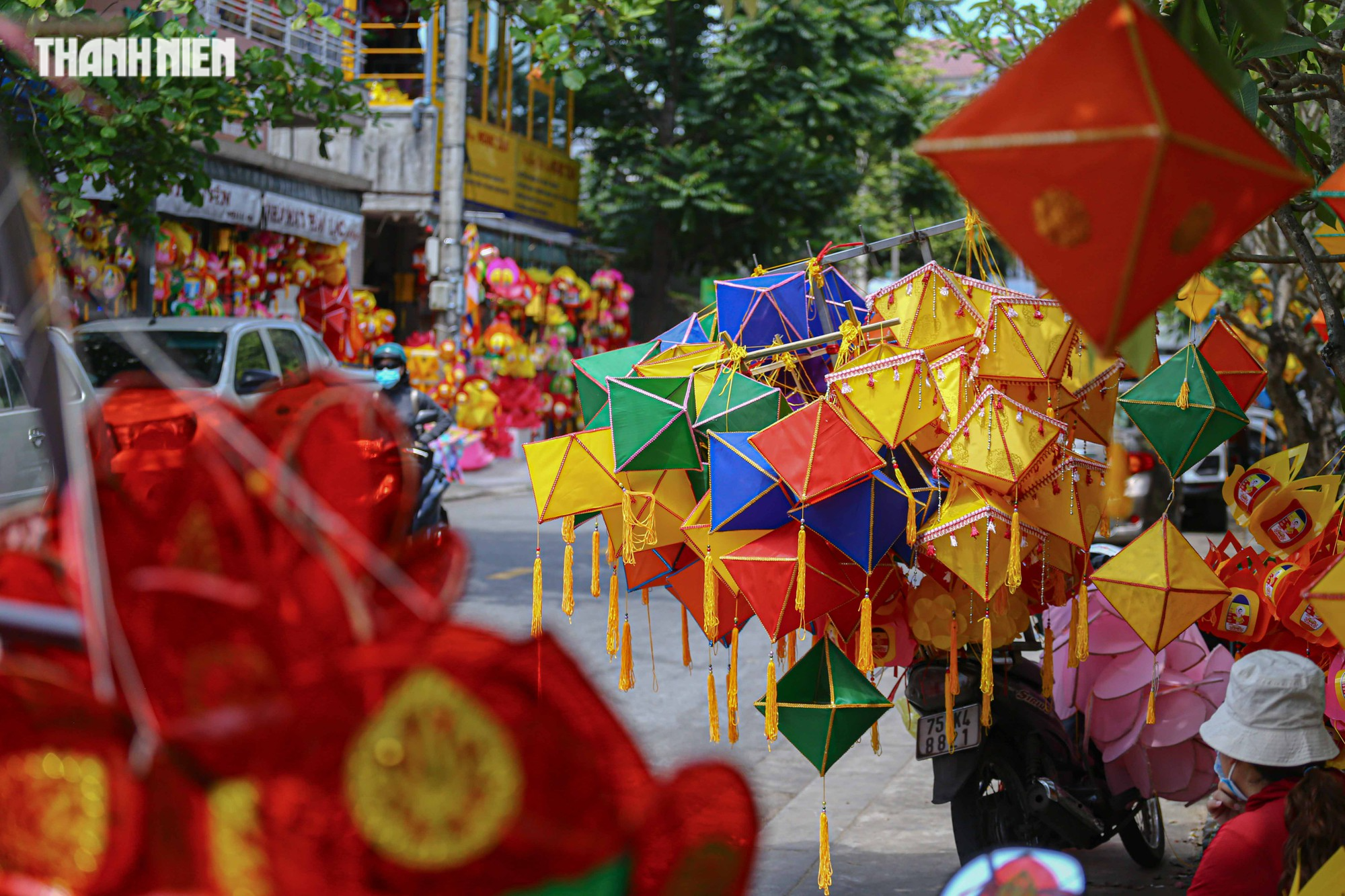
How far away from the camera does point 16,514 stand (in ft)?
4.21

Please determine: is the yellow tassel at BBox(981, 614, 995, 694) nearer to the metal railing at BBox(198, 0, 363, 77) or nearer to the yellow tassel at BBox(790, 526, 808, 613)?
the yellow tassel at BBox(790, 526, 808, 613)

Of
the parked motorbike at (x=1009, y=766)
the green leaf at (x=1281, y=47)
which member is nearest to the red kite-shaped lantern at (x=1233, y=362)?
the parked motorbike at (x=1009, y=766)

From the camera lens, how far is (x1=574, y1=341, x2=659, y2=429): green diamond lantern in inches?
142

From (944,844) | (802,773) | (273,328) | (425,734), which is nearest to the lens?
(425,734)

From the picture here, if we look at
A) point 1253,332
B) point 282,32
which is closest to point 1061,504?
point 1253,332

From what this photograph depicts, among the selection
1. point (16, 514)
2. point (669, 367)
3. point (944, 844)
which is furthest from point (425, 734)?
point (944, 844)

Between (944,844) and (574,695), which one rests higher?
(574,695)

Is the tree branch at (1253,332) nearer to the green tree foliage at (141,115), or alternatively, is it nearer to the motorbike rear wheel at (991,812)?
the motorbike rear wheel at (991,812)

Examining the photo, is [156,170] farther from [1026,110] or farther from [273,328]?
[1026,110]

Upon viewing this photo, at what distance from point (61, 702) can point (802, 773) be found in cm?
501

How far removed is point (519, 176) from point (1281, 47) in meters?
19.0

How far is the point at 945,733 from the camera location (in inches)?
147

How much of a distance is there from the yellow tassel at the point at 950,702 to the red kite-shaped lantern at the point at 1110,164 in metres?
2.26

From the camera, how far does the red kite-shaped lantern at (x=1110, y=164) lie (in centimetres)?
126
